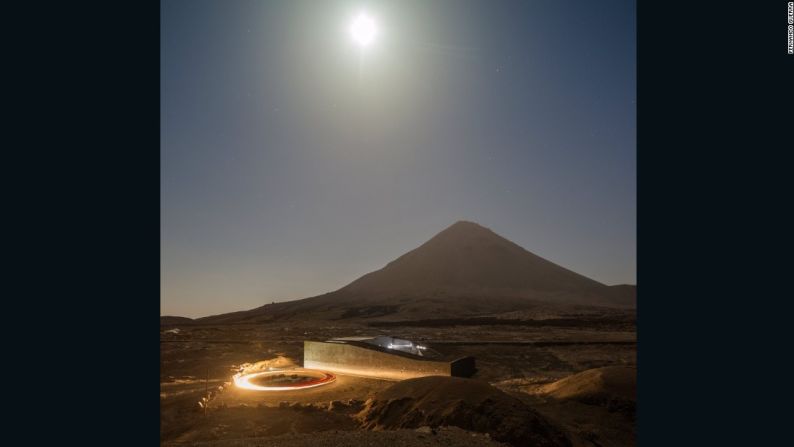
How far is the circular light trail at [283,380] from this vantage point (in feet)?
60.2

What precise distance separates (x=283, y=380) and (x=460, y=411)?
33.0 feet

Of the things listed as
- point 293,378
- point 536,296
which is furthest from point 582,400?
point 536,296

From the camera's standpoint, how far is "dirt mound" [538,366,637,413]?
15047mm

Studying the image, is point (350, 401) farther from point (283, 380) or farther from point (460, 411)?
point (460, 411)

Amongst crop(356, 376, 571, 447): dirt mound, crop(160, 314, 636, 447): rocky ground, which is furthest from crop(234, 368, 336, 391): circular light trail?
crop(356, 376, 571, 447): dirt mound

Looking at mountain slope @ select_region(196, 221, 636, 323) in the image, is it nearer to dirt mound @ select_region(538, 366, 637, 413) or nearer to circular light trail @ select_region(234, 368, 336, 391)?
circular light trail @ select_region(234, 368, 336, 391)

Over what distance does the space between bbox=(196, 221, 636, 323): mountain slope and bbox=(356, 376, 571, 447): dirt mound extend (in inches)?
2243

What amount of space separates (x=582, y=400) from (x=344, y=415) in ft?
27.5

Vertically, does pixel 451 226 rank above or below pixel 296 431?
above

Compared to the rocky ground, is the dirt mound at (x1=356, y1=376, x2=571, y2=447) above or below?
above

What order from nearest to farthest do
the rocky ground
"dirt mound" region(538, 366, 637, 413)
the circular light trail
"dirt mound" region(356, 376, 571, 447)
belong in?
1. the rocky ground
2. "dirt mound" region(356, 376, 571, 447)
3. "dirt mound" region(538, 366, 637, 413)
4. the circular light trail

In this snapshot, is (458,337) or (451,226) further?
(451,226)

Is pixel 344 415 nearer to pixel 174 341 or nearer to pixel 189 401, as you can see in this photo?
pixel 189 401

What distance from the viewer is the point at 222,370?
85.7 ft
